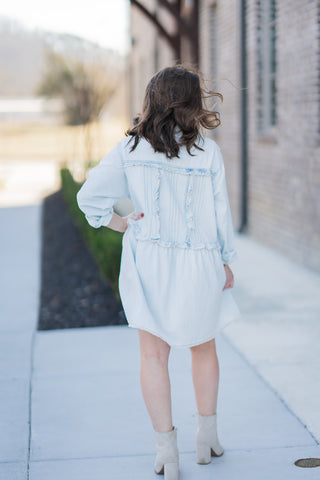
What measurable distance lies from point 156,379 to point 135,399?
1.10m

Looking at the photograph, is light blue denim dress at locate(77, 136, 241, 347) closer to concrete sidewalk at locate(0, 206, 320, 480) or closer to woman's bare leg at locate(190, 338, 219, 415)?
woman's bare leg at locate(190, 338, 219, 415)

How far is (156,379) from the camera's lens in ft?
9.96

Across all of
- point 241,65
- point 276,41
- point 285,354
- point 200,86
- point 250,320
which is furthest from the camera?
point 241,65

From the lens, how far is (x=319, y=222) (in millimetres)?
7371

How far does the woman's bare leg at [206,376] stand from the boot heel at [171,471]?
265 mm

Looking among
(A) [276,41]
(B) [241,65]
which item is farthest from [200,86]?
(B) [241,65]

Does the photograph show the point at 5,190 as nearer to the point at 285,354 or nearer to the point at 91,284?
the point at 91,284

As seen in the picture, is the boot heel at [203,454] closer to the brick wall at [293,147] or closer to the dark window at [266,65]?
the brick wall at [293,147]

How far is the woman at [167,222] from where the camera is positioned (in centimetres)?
289

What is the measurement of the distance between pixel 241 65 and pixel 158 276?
24.5ft

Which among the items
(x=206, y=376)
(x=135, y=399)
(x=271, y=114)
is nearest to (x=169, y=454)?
(x=206, y=376)

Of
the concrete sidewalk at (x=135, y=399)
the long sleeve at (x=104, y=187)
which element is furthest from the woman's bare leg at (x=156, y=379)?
the long sleeve at (x=104, y=187)

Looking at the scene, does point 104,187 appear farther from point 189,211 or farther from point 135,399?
point 135,399

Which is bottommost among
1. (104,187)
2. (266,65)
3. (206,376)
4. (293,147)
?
(206,376)
